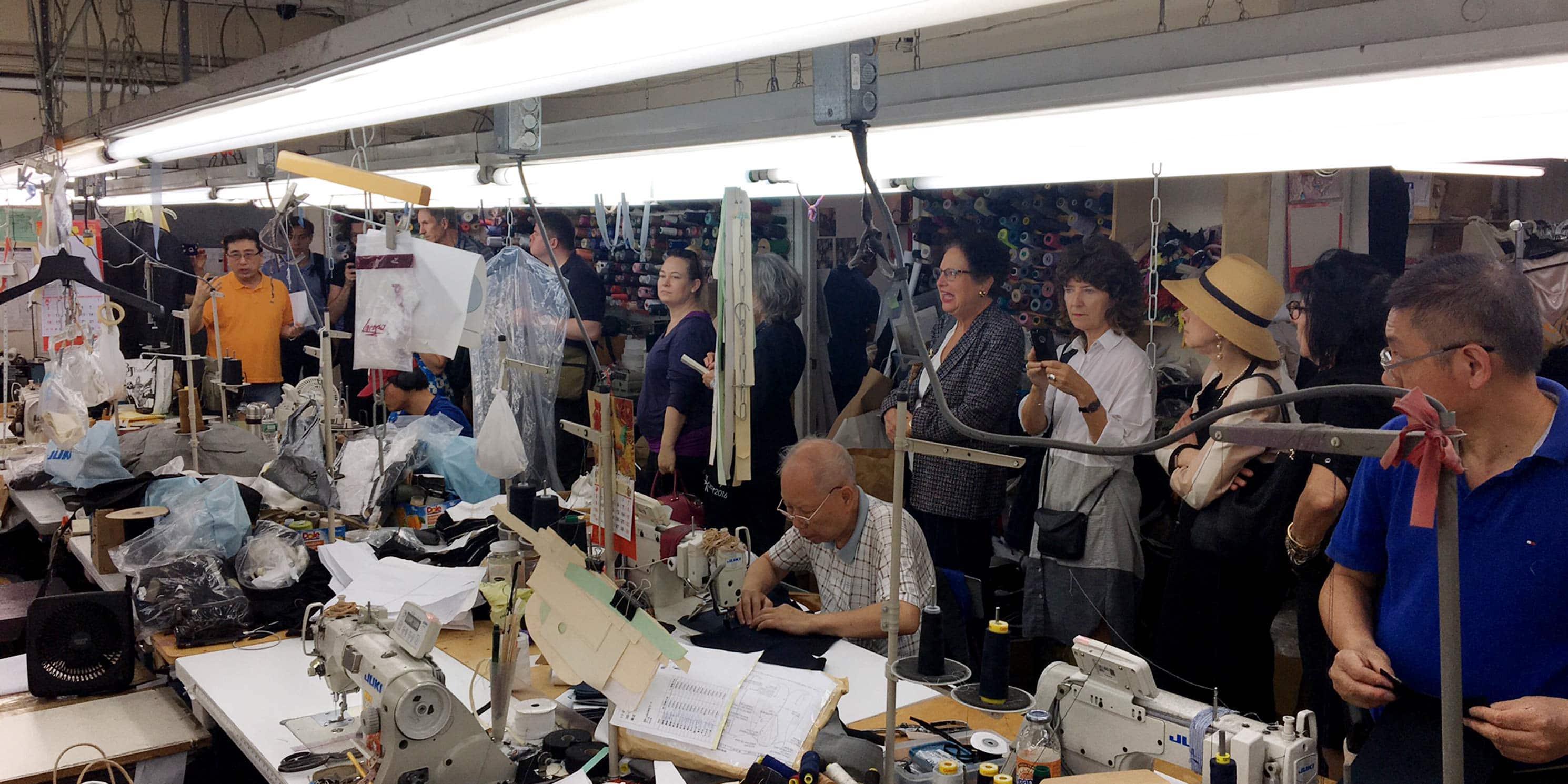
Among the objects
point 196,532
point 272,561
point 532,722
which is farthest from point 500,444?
point 532,722

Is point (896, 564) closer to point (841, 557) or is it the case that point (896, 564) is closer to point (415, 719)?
point (415, 719)

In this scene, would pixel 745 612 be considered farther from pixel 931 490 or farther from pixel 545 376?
pixel 545 376

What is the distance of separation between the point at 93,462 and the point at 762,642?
8.73 feet

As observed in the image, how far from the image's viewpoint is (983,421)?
360 cm

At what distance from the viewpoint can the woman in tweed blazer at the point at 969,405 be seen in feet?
11.9

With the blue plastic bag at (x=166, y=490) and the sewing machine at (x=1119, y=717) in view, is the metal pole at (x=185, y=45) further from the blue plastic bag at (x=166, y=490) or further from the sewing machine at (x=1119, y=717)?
the sewing machine at (x=1119, y=717)

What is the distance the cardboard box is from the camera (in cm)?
323

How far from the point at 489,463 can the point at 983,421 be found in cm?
163

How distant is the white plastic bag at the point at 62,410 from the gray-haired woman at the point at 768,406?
2.49 metres

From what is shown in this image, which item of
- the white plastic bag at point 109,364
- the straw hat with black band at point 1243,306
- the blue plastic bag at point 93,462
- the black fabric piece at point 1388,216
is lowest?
the blue plastic bag at point 93,462

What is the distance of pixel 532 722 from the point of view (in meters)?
2.20

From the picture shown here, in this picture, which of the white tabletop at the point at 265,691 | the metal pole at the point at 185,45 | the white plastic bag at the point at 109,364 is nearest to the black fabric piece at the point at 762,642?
the white tabletop at the point at 265,691

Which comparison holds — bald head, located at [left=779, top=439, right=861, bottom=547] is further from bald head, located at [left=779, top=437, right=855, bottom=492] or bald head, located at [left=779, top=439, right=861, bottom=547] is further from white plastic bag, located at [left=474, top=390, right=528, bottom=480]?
white plastic bag, located at [left=474, top=390, right=528, bottom=480]

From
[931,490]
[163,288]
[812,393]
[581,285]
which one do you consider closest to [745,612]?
[931,490]
